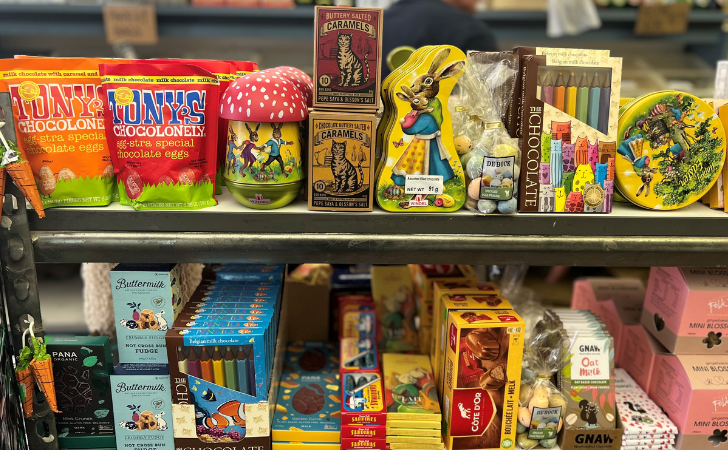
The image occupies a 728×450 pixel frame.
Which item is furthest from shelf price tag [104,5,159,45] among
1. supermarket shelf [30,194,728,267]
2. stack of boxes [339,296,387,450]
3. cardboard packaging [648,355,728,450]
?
cardboard packaging [648,355,728,450]

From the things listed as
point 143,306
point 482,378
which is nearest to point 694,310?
point 482,378

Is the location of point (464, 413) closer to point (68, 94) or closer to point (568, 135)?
point (568, 135)

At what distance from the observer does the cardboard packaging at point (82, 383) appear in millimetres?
1425

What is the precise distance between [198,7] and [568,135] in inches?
106

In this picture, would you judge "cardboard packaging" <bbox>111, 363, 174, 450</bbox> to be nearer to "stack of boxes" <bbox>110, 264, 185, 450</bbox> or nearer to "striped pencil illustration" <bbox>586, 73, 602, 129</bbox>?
"stack of boxes" <bbox>110, 264, 185, 450</bbox>

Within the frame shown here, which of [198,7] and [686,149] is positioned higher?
[198,7]

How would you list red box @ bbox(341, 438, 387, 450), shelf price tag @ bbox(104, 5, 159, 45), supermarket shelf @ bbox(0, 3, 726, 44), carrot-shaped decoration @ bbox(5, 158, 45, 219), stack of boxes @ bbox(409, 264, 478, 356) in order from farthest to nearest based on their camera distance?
supermarket shelf @ bbox(0, 3, 726, 44), shelf price tag @ bbox(104, 5, 159, 45), stack of boxes @ bbox(409, 264, 478, 356), red box @ bbox(341, 438, 387, 450), carrot-shaped decoration @ bbox(5, 158, 45, 219)

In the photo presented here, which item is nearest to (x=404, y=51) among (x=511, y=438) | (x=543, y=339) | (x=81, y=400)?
(x=543, y=339)

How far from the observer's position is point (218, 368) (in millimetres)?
1331

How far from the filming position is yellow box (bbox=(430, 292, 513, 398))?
146cm

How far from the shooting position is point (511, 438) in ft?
4.77

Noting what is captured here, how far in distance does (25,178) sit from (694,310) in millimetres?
1804

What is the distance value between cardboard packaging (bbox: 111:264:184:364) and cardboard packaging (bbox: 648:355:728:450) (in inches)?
56.8

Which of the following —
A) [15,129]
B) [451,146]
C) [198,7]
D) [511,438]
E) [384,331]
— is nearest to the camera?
[15,129]
